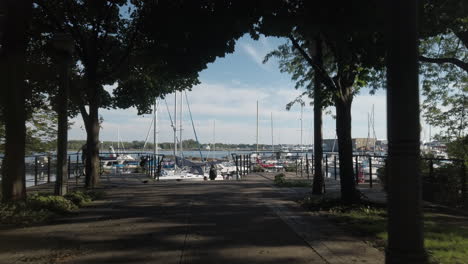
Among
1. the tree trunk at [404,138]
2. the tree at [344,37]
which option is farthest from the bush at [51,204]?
the tree trunk at [404,138]

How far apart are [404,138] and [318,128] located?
8.58 m

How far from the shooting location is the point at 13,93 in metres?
8.74

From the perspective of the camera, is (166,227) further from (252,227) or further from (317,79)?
(317,79)

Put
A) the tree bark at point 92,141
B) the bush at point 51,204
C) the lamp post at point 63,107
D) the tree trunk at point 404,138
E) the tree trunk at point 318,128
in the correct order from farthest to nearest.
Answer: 1. the tree bark at point 92,141
2. the tree trunk at point 318,128
3. the lamp post at point 63,107
4. the bush at point 51,204
5. the tree trunk at point 404,138

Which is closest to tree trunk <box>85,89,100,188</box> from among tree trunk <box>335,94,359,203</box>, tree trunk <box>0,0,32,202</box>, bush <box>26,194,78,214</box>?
bush <box>26,194,78,214</box>

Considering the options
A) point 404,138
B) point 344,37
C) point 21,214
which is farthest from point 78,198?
point 404,138

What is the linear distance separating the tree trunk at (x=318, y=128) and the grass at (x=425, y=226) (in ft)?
5.31

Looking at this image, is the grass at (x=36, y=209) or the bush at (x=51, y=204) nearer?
the grass at (x=36, y=209)

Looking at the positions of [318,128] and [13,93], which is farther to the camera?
[318,128]

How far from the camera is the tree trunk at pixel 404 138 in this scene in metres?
3.64

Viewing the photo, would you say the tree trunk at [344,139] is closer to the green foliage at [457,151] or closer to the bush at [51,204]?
the green foliage at [457,151]

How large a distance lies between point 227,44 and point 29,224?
18.3 ft

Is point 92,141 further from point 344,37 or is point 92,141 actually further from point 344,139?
point 344,37

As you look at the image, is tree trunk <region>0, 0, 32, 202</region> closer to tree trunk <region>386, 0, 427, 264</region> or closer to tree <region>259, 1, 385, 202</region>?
tree <region>259, 1, 385, 202</region>
